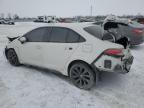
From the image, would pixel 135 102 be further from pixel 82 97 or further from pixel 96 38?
pixel 96 38

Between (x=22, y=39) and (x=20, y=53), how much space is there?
491 mm

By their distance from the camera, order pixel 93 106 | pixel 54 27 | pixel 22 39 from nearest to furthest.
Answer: pixel 93 106 → pixel 54 27 → pixel 22 39

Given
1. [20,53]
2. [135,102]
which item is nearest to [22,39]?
[20,53]

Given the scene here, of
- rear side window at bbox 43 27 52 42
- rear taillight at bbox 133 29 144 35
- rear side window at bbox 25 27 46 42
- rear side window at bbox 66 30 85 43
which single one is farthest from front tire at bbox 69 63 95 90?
rear taillight at bbox 133 29 144 35

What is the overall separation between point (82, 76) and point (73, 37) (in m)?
0.98

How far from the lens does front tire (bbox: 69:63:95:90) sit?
403 centimetres

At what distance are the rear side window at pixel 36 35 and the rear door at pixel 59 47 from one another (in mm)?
367

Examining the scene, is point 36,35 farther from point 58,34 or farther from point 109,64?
point 109,64

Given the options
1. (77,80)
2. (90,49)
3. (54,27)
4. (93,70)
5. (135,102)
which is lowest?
(135,102)

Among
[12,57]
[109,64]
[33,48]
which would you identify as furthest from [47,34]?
[109,64]

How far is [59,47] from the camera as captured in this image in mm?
4422

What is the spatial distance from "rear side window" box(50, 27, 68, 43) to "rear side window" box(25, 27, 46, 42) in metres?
0.40

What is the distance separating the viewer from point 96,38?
4.02 meters

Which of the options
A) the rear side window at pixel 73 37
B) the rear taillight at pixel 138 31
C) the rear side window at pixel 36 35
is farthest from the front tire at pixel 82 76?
the rear taillight at pixel 138 31
